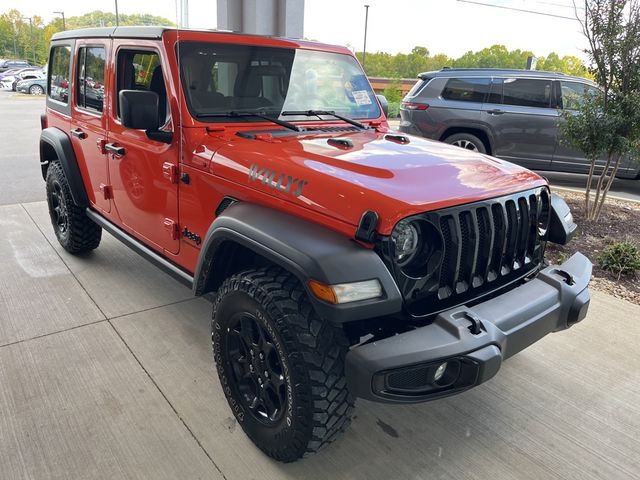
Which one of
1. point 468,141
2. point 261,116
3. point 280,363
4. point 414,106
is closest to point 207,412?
point 280,363

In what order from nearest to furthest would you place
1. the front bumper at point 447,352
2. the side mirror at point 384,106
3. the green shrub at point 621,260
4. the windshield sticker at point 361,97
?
the front bumper at point 447,352 → the windshield sticker at point 361,97 → the side mirror at point 384,106 → the green shrub at point 621,260

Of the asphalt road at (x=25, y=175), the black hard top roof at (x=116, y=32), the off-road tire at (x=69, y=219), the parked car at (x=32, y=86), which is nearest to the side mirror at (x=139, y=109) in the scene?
the black hard top roof at (x=116, y=32)

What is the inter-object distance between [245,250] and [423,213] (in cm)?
95

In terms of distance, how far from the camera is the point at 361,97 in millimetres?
3549

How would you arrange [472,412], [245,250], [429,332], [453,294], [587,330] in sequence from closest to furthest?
[429,332] < [453,294] < [245,250] < [472,412] < [587,330]

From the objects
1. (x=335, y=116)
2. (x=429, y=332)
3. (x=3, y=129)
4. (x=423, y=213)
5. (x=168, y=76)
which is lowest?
(x=3, y=129)

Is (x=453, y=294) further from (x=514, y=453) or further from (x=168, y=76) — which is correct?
(x=168, y=76)

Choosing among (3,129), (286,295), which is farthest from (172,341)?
(3,129)

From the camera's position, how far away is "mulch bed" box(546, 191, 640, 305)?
4348 mm

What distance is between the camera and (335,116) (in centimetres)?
324

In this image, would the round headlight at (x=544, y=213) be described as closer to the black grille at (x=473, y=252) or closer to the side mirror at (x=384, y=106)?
the black grille at (x=473, y=252)

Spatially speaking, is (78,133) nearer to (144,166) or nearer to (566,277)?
(144,166)

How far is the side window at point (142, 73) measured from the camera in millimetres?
2925

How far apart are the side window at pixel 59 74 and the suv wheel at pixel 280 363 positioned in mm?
2882
